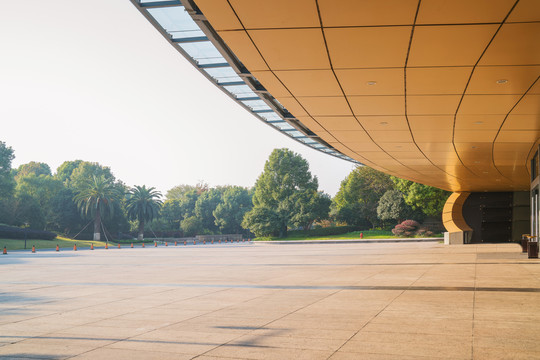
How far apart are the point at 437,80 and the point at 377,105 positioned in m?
2.44

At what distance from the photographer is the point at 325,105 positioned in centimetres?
1289

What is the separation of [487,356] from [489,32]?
15.6 feet

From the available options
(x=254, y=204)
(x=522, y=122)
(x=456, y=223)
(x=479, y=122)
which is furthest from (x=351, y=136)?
(x=254, y=204)

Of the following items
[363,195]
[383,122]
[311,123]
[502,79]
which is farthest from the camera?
[363,195]

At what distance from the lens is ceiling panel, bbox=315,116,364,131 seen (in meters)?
14.5

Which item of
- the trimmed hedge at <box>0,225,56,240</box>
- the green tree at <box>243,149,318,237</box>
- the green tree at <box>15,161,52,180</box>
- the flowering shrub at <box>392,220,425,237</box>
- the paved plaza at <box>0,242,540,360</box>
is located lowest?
the trimmed hedge at <box>0,225,56,240</box>

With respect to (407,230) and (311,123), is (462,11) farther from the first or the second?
(407,230)

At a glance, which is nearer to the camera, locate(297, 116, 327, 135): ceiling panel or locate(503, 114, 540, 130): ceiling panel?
locate(503, 114, 540, 130): ceiling panel

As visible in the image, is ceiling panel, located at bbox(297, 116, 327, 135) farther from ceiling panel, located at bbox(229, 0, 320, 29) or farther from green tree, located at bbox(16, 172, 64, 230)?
green tree, located at bbox(16, 172, 64, 230)

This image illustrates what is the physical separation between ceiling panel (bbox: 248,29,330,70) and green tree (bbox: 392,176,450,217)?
49079 mm

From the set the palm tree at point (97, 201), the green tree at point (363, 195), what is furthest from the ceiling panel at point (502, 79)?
the palm tree at point (97, 201)

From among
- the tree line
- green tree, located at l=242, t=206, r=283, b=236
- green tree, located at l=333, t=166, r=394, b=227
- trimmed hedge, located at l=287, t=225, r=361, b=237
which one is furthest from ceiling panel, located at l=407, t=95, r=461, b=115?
green tree, located at l=333, t=166, r=394, b=227

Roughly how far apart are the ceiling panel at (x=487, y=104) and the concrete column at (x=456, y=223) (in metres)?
29.4

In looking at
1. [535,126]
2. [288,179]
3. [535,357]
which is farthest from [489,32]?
[288,179]
